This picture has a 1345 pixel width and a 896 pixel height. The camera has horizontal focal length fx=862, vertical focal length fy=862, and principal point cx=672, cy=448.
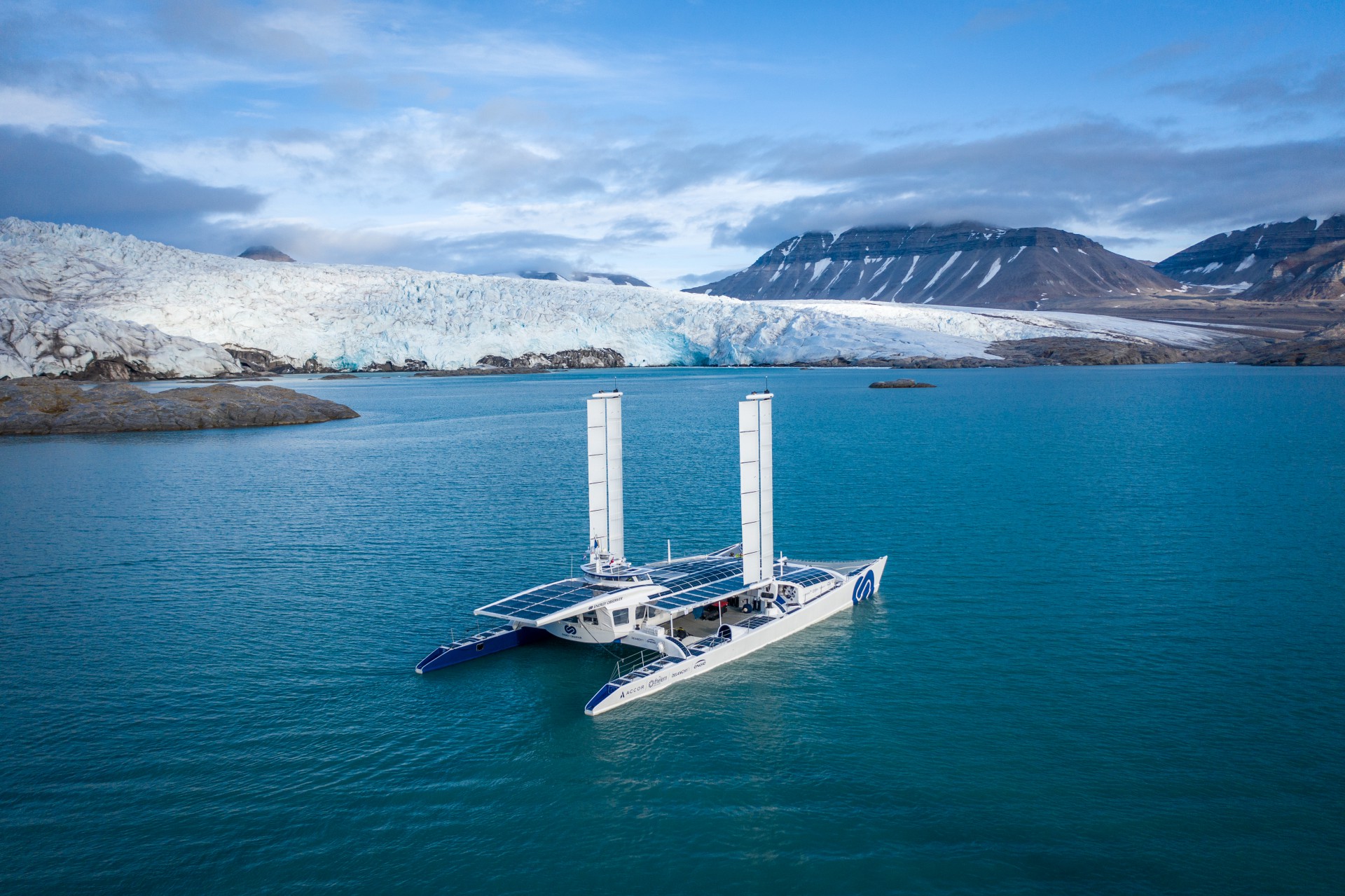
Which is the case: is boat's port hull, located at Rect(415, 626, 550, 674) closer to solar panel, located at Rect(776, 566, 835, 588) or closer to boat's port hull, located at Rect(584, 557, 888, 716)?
boat's port hull, located at Rect(584, 557, 888, 716)

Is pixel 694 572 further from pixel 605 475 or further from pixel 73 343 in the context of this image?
pixel 73 343

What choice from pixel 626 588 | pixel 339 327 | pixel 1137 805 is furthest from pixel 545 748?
pixel 339 327

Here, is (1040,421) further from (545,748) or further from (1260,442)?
(545,748)

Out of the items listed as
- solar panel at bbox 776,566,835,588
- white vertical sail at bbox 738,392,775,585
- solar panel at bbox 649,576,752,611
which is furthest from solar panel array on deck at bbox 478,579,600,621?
solar panel at bbox 776,566,835,588

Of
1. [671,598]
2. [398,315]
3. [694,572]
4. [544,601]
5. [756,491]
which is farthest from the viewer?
[398,315]

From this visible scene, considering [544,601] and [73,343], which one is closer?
[544,601]

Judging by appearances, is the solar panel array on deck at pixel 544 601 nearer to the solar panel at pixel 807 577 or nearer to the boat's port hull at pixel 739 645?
the boat's port hull at pixel 739 645

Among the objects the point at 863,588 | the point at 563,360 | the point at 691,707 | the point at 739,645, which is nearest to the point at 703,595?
the point at 739,645

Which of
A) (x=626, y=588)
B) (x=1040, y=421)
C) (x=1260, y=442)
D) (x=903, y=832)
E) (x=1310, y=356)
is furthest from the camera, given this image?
(x=1310, y=356)
